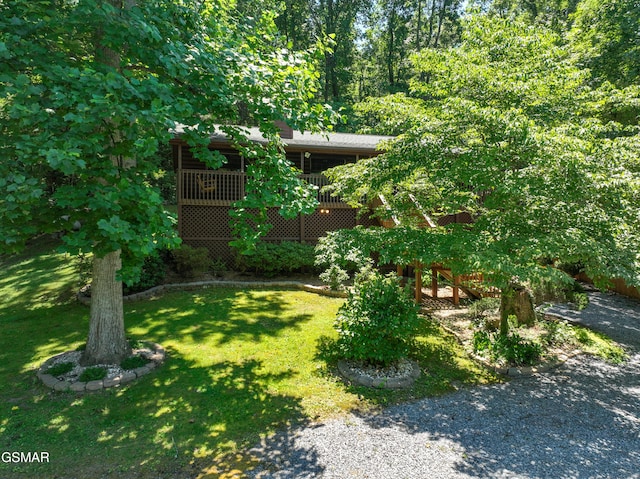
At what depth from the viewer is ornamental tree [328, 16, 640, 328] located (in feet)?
16.6

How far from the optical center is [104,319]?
232 inches

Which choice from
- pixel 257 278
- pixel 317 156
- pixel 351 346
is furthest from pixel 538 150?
pixel 317 156

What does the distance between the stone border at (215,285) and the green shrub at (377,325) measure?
450cm

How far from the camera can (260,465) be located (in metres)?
3.73

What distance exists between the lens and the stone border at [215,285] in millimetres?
9953

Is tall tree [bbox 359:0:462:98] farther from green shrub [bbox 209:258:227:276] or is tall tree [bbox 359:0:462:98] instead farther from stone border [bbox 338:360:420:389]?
stone border [bbox 338:360:420:389]

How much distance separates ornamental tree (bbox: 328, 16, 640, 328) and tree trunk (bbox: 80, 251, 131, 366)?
12.6 ft

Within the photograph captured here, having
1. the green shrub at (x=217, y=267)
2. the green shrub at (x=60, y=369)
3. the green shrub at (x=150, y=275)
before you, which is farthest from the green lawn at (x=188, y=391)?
the green shrub at (x=217, y=267)

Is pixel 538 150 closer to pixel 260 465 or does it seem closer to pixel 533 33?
pixel 533 33

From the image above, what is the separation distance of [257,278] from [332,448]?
835 centimetres

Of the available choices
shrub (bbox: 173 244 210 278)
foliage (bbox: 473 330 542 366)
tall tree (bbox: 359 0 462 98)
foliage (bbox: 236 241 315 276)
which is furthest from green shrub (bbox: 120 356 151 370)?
tall tree (bbox: 359 0 462 98)

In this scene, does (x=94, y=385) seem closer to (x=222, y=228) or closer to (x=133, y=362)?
(x=133, y=362)

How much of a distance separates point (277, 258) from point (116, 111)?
27.3 feet

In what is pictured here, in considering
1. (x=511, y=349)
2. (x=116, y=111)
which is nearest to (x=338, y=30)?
(x=511, y=349)
